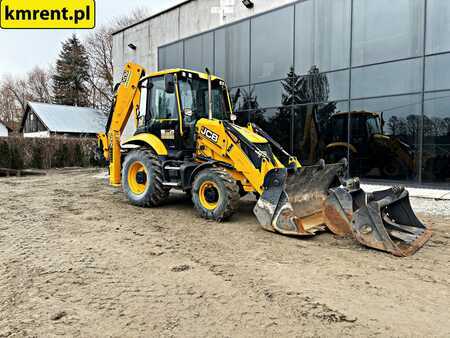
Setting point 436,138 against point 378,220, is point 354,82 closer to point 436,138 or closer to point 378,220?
point 436,138

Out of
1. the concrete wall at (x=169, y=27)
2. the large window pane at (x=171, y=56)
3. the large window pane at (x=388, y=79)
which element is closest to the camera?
the large window pane at (x=388, y=79)

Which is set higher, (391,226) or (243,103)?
(243,103)

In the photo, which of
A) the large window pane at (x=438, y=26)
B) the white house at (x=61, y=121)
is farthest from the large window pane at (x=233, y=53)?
the white house at (x=61, y=121)

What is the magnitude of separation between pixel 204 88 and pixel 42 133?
3297cm

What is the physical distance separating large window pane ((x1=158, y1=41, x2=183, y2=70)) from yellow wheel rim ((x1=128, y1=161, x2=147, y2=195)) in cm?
982

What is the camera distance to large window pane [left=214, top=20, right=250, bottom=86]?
13.5m

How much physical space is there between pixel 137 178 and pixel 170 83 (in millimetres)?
2215

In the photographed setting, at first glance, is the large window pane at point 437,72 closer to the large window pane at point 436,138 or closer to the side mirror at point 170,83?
the large window pane at point 436,138

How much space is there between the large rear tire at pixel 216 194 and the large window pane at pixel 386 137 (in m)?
6.59

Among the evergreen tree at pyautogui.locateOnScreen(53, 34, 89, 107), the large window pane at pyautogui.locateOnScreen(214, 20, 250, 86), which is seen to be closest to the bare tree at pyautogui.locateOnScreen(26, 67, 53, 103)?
the evergreen tree at pyautogui.locateOnScreen(53, 34, 89, 107)

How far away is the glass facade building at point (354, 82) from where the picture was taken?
9570 millimetres

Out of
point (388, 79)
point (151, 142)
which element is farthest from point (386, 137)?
point (151, 142)

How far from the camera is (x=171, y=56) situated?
53.8 ft

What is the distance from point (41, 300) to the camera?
295 centimetres
